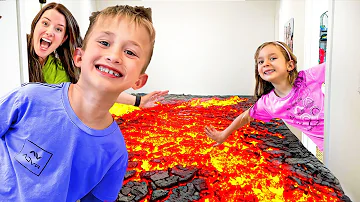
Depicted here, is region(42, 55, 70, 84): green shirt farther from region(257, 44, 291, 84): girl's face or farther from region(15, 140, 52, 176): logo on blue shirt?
region(257, 44, 291, 84): girl's face

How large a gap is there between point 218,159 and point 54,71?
1205mm

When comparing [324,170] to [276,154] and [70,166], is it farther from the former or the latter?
[70,166]

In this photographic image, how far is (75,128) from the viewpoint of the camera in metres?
1.01

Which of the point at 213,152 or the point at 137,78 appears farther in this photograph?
the point at 213,152

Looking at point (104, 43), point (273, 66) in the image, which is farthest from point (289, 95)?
point (104, 43)

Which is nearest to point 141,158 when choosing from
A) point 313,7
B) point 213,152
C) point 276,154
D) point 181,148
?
point 181,148

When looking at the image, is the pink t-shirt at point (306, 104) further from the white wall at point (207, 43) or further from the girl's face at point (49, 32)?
the white wall at point (207, 43)

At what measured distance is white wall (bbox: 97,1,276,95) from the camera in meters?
7.61

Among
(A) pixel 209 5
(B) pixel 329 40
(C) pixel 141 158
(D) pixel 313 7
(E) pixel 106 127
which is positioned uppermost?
(A) pixel 209 5

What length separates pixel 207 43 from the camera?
7.76 m

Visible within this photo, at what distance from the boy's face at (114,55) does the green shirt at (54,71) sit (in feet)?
3.16

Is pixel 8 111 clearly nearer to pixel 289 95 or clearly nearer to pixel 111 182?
pixel 111 182

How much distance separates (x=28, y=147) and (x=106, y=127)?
0.26 metres

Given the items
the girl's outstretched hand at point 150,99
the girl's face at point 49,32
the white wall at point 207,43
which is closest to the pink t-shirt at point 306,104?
the girl's outstretched hand at point 150,99
